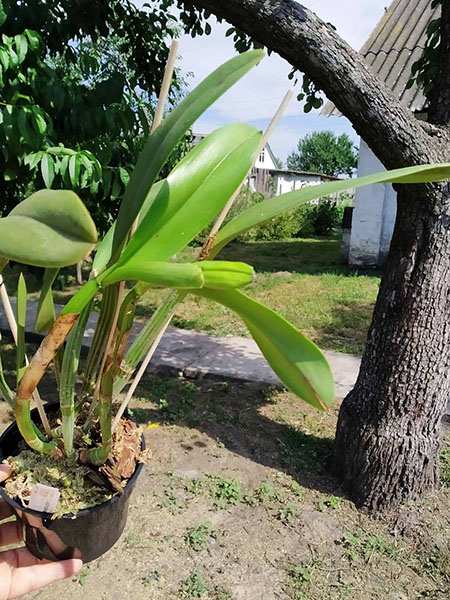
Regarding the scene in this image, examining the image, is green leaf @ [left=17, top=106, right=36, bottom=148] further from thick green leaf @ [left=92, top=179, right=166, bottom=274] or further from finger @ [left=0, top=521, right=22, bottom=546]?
finger @ [left=0, top=521, right=22, bottom=546]

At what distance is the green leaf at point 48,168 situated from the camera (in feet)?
6.59

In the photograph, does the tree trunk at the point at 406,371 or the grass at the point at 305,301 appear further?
the grass at the point at 305,301

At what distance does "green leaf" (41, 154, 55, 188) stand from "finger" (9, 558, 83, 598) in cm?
144

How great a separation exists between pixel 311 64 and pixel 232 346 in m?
2.73

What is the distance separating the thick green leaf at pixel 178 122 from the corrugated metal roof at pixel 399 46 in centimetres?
610

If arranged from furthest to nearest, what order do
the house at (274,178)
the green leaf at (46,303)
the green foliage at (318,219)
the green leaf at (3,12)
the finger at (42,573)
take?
the house at (274,178), the green foliage at (318,219), the green leaf at (3,12), the finger at (42,573), the green leaf at (46,303)

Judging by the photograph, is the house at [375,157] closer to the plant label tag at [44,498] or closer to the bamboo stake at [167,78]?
the bamboo stake at [167,78]

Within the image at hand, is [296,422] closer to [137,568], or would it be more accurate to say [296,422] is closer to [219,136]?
[137,568]

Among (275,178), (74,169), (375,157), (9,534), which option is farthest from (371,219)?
(275,178)

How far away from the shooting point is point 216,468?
2.53 m

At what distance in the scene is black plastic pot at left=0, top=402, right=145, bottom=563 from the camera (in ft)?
3.29

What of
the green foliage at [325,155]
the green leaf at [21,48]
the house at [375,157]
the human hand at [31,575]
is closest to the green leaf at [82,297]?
the human hand at [31,575]

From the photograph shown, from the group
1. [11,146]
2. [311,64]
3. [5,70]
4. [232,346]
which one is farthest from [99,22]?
[232,346]

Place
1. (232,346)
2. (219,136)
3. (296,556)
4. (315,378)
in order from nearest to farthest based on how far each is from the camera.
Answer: (315,378)
(219,136)
(296,556)
(232,346)
